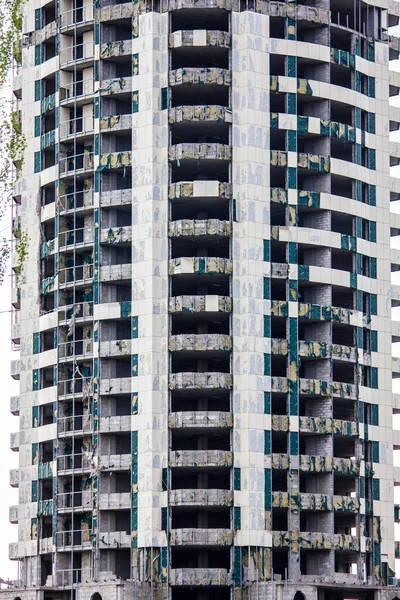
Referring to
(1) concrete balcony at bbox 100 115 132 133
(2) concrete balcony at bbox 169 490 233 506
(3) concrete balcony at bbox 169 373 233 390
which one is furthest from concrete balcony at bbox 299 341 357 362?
(1) concrete balcony at bbox 100 115 132 133

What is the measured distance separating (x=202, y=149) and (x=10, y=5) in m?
42.3

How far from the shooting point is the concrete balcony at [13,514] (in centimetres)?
12371

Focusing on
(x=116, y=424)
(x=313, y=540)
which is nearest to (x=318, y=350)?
(x=313, y=540)

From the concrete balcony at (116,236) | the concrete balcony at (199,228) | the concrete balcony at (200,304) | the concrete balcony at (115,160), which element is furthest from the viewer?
the concrete balcony at (115,160)

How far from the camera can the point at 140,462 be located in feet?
375

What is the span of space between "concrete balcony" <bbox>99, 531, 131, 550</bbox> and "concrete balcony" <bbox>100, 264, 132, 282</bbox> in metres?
17.3

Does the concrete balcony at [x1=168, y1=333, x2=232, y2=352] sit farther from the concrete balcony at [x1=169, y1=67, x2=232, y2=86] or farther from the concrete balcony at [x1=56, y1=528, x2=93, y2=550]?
Result: the concrete balcony at [x1=169, y1=67, x2=232, y2=86]

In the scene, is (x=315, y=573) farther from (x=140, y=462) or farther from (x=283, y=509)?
(x=140, y=462)

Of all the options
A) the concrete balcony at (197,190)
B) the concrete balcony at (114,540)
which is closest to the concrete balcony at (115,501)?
the concrete balcony at (114,540)

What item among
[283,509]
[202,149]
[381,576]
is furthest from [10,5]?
[381,576]

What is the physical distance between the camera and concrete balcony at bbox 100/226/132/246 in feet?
387

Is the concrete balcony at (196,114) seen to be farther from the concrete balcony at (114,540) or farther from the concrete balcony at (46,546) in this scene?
the concrete balcony at (46,546)

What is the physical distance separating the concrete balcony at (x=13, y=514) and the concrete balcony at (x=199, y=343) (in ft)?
60.5

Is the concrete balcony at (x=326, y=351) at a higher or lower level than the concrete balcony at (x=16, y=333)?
lower
